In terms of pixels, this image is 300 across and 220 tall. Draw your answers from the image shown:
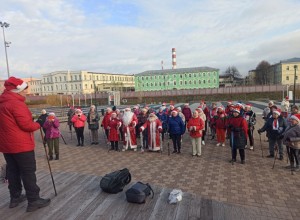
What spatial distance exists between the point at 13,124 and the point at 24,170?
735mm

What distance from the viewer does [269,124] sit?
801 cm

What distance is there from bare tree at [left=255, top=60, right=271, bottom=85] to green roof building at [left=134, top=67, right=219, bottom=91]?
25258 millimetres

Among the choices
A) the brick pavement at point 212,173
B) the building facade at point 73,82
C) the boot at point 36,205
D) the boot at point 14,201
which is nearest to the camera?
the boot at point 36,205

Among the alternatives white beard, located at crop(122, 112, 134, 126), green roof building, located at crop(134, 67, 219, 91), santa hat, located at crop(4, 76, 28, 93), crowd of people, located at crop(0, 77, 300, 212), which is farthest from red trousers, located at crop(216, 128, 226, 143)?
green roof building, located at crop(134, 67, 219, 91)

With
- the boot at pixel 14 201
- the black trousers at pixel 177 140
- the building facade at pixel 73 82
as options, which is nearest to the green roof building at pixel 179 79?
the building facade at pixel 73 82

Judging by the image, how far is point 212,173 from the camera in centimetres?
679

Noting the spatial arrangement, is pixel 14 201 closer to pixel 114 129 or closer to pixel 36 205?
pixel 36 205

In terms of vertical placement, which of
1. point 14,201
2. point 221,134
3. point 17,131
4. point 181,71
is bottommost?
point 221,134

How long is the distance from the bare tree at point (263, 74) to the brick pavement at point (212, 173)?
320 ft

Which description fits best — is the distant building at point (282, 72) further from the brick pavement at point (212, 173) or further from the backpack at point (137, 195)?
the backpack at point (137, 195)

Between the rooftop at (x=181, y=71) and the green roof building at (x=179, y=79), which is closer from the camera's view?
the green roof building at (x=179, y=79)

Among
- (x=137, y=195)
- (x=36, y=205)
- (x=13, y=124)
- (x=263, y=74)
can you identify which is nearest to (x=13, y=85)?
(x=13, y=124)

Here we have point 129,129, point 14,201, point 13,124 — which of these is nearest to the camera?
point 13,124

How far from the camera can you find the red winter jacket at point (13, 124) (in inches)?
139
